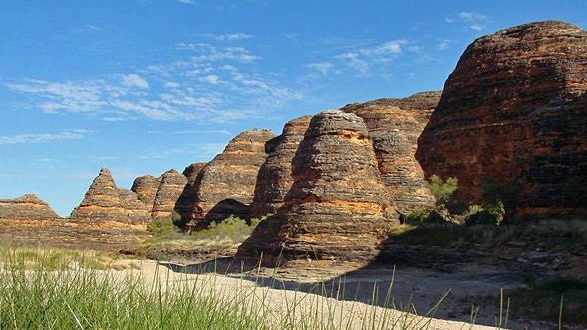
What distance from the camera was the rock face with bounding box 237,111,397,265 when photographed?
19594 millimetres

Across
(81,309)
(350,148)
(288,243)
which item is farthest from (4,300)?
(350,148)

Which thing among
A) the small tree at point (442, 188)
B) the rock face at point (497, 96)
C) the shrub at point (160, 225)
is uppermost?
the rock face at point (497, 96)

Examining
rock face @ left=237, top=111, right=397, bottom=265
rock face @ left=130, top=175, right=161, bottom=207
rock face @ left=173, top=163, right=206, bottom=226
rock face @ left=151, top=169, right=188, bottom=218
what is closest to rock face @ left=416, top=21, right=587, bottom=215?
rock face @ left=237, top=111, right=397, bottom=265

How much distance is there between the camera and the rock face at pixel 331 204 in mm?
19594

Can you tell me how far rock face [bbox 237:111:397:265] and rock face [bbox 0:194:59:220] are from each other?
1362 centimetres

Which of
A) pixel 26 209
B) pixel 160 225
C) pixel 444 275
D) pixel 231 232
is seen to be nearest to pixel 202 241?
pixel 231 232

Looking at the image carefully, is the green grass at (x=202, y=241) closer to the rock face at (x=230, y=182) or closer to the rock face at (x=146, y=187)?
the rock face at (x=230, y=182)

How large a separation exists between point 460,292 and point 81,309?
11591 mm

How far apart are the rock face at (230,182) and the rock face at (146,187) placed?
1124cm

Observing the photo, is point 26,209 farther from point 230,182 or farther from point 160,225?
point 230,182

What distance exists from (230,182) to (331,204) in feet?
84.7

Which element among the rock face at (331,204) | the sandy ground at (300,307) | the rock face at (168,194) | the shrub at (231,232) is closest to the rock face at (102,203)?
the shrub at (231,232)

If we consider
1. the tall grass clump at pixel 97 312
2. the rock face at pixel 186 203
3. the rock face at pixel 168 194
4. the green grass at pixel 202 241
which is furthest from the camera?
the rock face at pixel 168 194

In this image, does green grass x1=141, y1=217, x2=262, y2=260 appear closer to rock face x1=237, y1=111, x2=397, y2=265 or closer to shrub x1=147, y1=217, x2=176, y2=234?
shrub x1=147, y1=217, x2=176, y2=234
